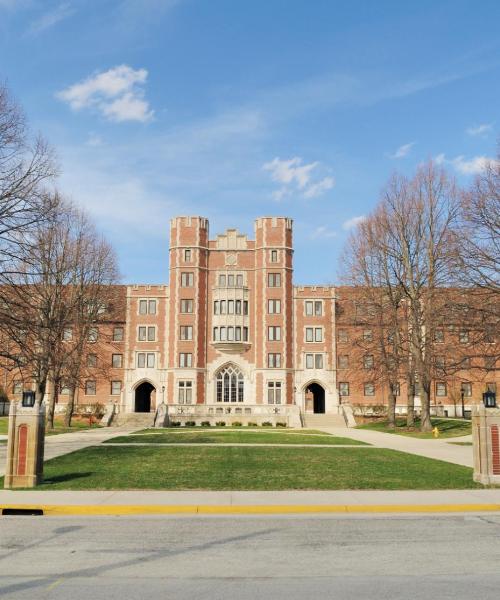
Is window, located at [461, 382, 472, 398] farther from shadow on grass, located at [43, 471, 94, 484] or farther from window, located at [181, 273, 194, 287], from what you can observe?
shadow on grass, located at [43, 471, 94, 484]

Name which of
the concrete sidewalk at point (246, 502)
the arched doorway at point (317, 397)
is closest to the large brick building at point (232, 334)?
the arched doorway at point (317, 397)

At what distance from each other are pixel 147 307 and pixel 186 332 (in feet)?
17.4

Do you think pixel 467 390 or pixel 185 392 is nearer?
pixel 185 392

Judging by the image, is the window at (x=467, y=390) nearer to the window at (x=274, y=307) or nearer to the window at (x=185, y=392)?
the window at (x=274, y=307)

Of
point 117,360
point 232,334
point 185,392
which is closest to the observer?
point 185,392

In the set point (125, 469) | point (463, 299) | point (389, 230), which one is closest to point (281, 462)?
point (125, 469)

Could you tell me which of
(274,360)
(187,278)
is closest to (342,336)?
(274,360)

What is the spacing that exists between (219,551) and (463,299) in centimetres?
2517

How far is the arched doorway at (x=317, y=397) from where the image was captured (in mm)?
63750

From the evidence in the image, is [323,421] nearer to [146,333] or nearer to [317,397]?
[317,397]

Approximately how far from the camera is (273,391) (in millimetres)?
56156

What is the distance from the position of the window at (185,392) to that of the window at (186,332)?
4158 millimetres

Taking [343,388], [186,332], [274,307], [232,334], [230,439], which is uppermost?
[274,307]

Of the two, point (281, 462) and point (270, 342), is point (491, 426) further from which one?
point (270, 342)
